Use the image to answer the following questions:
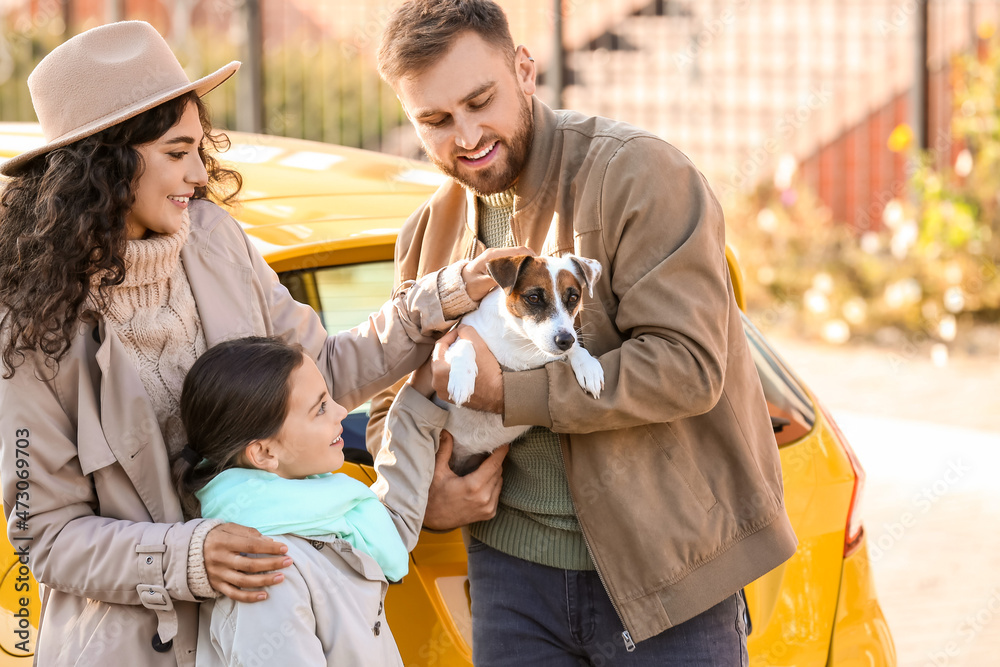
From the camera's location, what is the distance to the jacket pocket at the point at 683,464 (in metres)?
2.45

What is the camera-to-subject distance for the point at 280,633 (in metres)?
2.14

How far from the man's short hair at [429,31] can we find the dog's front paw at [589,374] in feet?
2.59

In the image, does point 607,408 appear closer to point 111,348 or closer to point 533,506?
point 533,506

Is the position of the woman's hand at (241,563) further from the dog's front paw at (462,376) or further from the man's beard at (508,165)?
the man's beard at (508,165)

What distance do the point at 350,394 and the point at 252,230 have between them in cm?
67

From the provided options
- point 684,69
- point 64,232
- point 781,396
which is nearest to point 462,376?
point 64,232

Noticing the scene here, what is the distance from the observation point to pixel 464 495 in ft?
8.70

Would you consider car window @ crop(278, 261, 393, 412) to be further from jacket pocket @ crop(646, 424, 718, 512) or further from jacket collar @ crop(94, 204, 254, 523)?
jacket pocket @ crop(646, 424, 718, 512)

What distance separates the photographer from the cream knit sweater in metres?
2.39

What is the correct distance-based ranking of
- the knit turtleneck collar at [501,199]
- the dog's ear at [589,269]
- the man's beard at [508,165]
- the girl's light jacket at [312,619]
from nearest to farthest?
the girl's light jacket at [312,619] → the dog's ear at [589,269] → the man's beard at [508,165] → the knit turtleneck collar at [501,199]

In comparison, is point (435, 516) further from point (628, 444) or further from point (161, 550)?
point (161, 550)

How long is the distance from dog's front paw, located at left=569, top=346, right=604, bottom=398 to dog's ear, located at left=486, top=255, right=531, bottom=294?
1.20ft

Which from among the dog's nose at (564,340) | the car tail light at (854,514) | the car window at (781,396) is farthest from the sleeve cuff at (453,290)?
the car tail light at (854,514)

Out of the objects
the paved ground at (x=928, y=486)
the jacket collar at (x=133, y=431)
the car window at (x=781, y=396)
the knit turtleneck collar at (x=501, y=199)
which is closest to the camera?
the jacket collar at (x=133, y=431)
